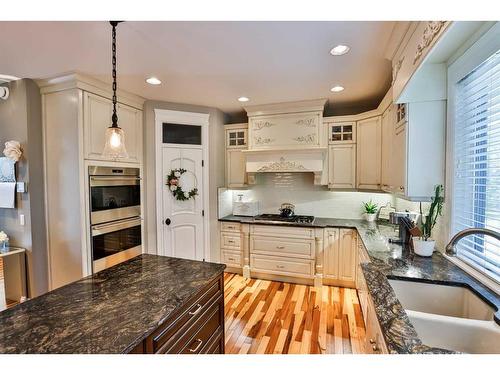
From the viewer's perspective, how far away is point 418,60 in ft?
4.01

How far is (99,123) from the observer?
2648 millimetres

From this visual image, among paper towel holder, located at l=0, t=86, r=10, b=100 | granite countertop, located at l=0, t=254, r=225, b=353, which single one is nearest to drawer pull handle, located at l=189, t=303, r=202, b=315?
granite countertop, located at l=0, t=254, r=225, b=353

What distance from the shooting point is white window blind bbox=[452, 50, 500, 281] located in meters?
1.30

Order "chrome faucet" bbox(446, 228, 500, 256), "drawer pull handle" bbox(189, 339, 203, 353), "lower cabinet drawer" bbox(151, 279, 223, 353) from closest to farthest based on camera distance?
"chrome faucet" bbox(446, 228, 500, 256) → "lower cabinet drawer" bbox(151, 279, 223, 353) → "drawer pull handle" bbox(189, 339, 203, 353)

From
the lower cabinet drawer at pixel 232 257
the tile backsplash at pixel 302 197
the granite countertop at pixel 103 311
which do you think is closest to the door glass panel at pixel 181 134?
the tile backsplash at pixel 302 197

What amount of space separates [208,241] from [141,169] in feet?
4.66

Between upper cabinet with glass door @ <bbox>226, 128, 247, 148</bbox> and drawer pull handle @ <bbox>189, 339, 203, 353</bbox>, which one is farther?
upper cabinet with glass door @ <bbox>226, 128, 247, 148</bbox>

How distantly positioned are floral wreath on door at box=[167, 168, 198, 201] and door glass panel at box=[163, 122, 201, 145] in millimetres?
424

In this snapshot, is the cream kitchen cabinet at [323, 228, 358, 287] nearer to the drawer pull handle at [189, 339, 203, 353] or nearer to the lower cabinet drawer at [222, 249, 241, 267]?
the lower cabinet drawer at [222, 249, 241, 267]

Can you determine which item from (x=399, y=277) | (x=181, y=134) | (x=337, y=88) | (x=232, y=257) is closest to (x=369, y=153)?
(x=337, y=88)

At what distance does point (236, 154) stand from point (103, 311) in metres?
3.01
